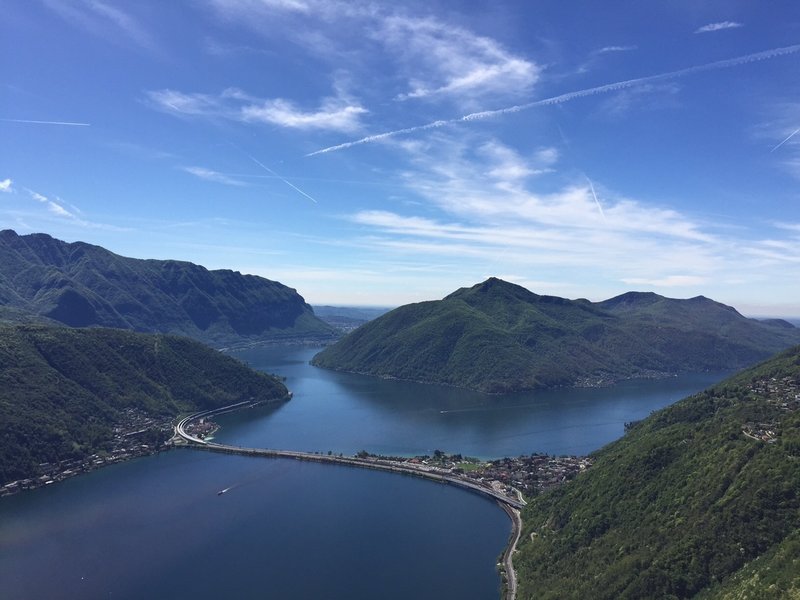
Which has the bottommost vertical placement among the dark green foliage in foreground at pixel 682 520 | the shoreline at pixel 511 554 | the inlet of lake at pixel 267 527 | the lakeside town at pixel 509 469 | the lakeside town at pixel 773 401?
the inlet of lake at pixel 267 527

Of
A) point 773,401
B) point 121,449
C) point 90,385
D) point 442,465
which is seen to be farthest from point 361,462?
point 90,385

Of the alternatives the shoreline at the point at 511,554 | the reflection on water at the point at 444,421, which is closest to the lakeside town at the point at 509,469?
the shoreline at the point at 511,554

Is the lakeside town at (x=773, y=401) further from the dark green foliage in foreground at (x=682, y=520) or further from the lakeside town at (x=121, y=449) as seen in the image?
the lakeside town at (x=121, y=449)

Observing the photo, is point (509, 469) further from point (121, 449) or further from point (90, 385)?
point (90, 385)

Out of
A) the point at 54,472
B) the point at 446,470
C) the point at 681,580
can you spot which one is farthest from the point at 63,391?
the point at 681,580

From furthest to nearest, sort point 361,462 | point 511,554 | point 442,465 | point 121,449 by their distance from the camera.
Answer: point 121,449, point 361,462, point 442,465, point 511,554
